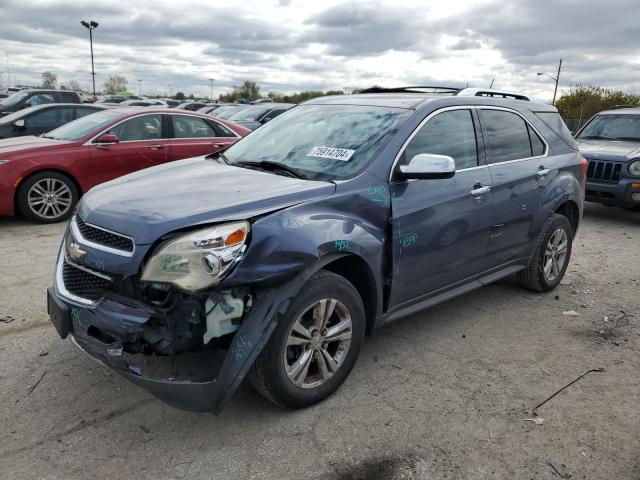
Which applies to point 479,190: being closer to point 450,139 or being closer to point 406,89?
point 450,139

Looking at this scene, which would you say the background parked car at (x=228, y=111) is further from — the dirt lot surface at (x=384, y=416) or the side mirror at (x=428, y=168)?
A: the side mirror at (x=428, y=168)

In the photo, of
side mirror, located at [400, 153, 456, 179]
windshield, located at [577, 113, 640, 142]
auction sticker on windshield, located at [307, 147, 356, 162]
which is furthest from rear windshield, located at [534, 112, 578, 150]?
windshield, located at [577, 113, 640, 142]

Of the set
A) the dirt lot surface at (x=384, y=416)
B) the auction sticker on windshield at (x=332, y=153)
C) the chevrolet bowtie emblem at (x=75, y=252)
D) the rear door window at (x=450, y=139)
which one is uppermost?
the rear door window at (x=450, y=139)

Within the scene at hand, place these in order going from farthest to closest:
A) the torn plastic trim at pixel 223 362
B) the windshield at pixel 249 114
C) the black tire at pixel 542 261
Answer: the windshield at pixel 249 114 → the black tire at pixel 542 261 → the torn plastic trim at pixel 223 362

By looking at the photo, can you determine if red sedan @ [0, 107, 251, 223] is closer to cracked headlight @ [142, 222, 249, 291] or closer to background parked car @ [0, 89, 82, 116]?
cracked headlight @ [142, 222, 249, 291]

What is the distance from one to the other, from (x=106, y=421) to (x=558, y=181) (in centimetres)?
414

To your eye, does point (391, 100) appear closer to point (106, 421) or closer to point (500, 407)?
point (500, 407)

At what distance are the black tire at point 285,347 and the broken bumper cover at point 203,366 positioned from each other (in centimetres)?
10

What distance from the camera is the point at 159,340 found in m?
2.62

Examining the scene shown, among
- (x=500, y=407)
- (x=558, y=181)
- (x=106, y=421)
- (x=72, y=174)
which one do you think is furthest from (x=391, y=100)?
(x=72, y=174)

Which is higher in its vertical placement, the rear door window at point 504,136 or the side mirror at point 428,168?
the rear door window at point 504,136

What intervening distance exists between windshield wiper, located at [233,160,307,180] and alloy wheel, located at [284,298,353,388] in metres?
0.85

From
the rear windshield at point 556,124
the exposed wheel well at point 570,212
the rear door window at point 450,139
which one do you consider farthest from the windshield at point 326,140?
the exposed wheel well at point 570,212

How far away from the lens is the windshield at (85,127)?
7.74 m
